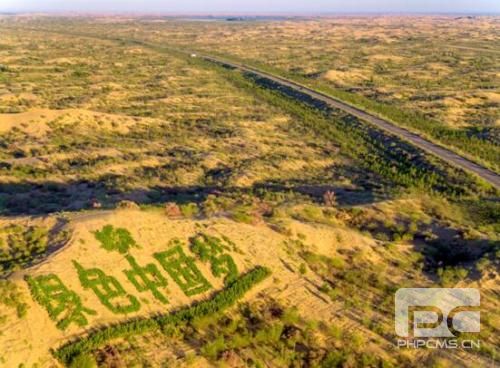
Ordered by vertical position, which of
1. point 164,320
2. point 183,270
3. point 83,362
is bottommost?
point 164,320

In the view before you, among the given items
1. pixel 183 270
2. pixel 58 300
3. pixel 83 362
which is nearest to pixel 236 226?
pixel 183 270

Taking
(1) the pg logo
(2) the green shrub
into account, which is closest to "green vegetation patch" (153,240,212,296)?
(2) the green shrub

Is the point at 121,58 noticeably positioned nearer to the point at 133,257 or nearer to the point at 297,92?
Result: the point at 297,92

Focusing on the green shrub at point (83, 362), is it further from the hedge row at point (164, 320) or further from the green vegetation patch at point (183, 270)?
the green vegetation patch at point (183, 270)

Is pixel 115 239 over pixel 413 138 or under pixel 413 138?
over

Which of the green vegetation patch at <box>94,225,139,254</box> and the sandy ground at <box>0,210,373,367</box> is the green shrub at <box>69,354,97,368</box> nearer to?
the sandy ground at <box>0,210,373,367</box>
